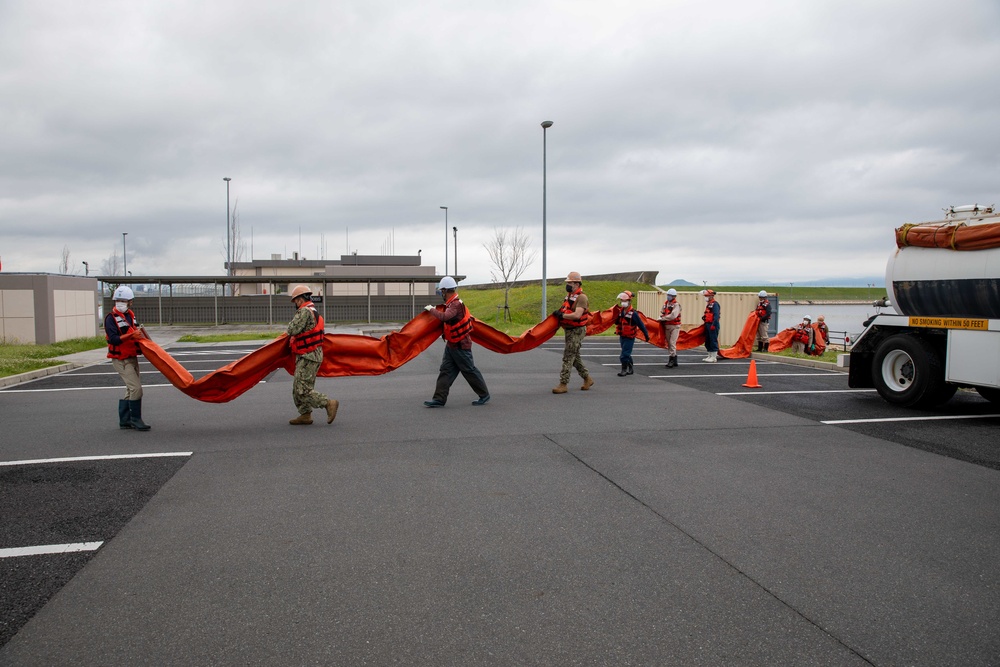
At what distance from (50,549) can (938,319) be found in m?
11.4

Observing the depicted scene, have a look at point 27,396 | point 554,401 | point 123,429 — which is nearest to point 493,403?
point 554,401

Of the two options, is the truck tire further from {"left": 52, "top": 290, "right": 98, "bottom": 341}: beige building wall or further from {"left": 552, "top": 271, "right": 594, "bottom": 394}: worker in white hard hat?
{"left": 52, "top": 290, "right": 98, "bottom": 341}: beige building wall

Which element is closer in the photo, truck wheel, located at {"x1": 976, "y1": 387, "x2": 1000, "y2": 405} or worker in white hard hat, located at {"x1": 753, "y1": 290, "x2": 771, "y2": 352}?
truck wheel, located at {"x1": 976, "y1": 387, "x2": 1000, "y2": 405}

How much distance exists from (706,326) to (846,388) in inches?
197

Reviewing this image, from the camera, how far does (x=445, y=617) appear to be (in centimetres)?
361

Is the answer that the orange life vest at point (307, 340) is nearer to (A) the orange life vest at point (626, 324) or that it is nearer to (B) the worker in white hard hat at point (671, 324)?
(A) the orange life vest at point (626, 324)

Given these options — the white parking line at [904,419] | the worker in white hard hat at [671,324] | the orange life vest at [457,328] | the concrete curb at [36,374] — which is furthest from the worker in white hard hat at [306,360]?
the worker in white hard hat at [671,324]

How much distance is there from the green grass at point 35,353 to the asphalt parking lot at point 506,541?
25.1 feet

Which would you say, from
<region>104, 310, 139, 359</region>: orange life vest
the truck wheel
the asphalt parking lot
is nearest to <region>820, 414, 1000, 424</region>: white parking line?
the asphalt parking lot

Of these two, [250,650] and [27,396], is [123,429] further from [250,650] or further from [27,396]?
[250,650]

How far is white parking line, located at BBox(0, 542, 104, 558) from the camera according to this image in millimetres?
4477

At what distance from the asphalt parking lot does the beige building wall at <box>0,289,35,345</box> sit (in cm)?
1524

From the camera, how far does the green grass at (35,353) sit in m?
15.0

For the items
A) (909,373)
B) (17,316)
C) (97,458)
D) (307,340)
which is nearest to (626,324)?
(909,373)
